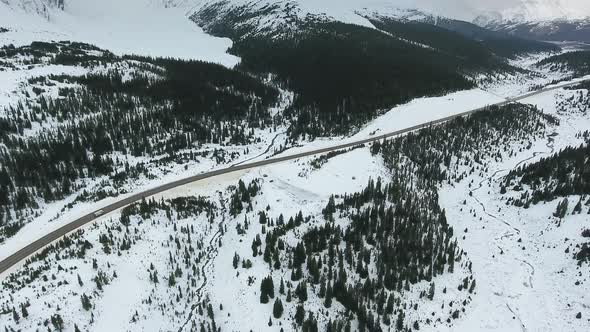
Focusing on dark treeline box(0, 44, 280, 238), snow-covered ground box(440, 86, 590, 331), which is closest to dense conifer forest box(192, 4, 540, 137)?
dark treeline box(0, 44, 280, 238)

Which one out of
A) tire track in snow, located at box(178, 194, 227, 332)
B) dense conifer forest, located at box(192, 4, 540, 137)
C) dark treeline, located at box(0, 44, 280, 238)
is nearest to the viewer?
tire track in snow, located at box(178, 194, 227, 332)

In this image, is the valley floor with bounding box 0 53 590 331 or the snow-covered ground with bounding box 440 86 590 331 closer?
the valley floor with bounding box 0 53 590 331

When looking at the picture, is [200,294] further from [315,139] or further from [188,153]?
[315,139]

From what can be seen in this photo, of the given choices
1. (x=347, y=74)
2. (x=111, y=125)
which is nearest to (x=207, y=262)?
(x=111, y=125)

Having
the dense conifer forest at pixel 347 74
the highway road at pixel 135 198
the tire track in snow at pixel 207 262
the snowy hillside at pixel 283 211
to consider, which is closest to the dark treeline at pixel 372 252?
the snowy hillside at pixel 283 211

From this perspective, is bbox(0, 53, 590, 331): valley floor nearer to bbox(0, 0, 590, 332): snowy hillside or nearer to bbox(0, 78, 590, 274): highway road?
bbox(0, 0, 590, 332): snowy hillside

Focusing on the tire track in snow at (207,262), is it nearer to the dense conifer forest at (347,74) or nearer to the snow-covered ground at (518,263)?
the snow-covered ground at (518,263)

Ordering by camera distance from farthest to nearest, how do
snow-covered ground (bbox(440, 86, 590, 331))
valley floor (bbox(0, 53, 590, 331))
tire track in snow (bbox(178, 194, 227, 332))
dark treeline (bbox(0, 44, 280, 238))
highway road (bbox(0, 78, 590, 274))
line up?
dark treeline (bbox(0, 44, 280, 238)) < highway road (bbox(0, 78, 590, 274)) < tire track in snow (bbox(178, 194, 227, 332)) < snow-covered ground (bbox(440, 86, 590, 331)) < valley floor (bbox(0, 53, 590, 331))

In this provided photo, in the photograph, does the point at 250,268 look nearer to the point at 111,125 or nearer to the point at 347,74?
the point at 111,125

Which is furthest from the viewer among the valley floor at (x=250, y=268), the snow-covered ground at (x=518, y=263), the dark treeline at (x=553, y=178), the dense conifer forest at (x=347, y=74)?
the dense conifer forest at (x=347, y=74)
